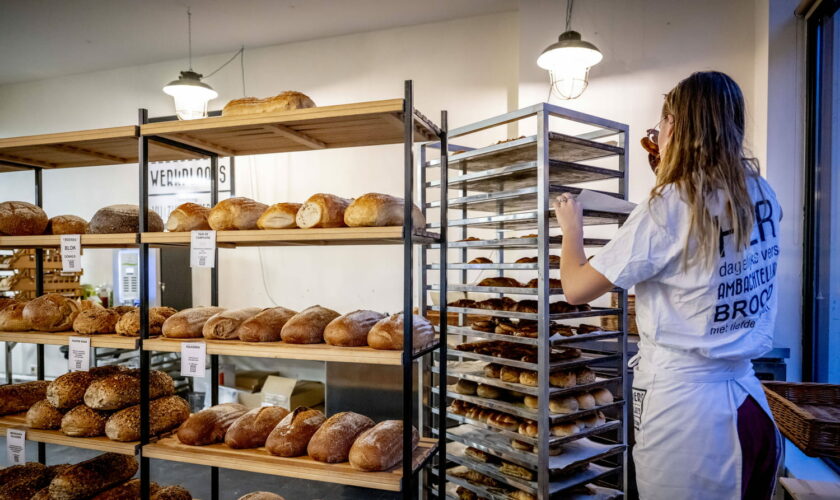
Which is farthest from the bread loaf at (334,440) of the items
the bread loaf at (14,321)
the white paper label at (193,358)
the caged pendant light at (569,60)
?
the caged pendant light at (569,60)

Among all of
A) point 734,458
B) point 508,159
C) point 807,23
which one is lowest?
point 734,458

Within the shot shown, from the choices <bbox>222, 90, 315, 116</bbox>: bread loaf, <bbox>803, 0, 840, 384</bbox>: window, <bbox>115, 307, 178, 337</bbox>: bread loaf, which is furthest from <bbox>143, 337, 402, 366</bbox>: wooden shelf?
<bbox>803, 0, 840, 384</bbox>: window

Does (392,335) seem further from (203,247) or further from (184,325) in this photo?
(184,325)

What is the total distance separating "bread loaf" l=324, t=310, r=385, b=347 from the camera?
1779 millimetres

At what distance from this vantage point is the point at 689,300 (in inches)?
52.0

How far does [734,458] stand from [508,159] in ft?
5.14

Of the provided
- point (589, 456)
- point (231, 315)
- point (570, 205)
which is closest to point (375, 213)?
point (570, 205)

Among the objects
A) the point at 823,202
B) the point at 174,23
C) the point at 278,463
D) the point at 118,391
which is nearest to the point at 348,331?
the point at 278,463

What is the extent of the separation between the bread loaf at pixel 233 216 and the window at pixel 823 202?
2976 millimetres

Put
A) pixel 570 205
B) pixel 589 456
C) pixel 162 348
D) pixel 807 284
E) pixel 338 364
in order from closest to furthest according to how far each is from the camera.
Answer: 1. pixel 570 205
2. pixel 162 348
3. pixel 589 456
4. pixel 807 284
5. pixel 338 364

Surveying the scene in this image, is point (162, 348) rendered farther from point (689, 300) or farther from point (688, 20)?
point (688, 20)

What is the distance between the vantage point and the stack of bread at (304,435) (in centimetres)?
171

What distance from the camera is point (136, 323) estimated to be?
205cm

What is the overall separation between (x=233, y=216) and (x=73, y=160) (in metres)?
1.26
